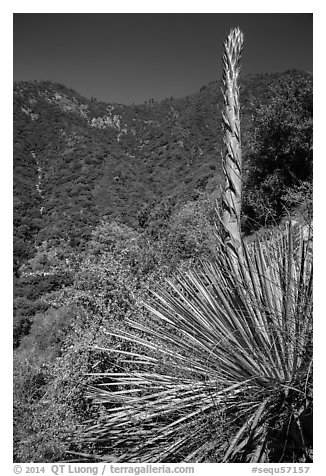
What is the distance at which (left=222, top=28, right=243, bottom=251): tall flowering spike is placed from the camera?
6.27 feet

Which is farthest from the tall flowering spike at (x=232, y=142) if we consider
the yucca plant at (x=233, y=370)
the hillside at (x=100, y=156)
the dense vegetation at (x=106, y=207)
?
the hillside at (x=100, y=156)

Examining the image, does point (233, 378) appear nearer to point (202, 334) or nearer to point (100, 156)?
point (202, 334)

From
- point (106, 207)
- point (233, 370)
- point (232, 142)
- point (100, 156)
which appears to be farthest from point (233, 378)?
point (100, 156)

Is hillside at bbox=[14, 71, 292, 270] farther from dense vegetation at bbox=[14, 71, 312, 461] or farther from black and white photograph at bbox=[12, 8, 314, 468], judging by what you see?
black and white photograph at bbox=[12, 8, 314, 468]

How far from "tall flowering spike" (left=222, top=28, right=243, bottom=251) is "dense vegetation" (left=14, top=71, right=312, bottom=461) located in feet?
0.46

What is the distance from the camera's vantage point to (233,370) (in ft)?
6.33

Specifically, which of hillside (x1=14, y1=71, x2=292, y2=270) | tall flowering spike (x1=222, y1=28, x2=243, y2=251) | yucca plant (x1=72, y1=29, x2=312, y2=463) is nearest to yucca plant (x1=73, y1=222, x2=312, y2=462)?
yucca plant (x1=72, y1=29, x2=312, y2=463)

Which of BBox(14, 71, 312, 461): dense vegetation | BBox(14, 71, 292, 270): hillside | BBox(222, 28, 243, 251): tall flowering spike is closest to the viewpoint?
BBox(222, 28, 243, 251): tall flowering spike

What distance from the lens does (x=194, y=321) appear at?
2.31m

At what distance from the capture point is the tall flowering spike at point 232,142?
1.91 metres

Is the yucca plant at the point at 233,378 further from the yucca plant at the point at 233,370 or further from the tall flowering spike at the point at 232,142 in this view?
the tall flowering spike at the point at 232,142

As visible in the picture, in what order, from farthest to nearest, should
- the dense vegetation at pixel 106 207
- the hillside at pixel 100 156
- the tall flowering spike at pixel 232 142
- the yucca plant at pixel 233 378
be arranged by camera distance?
the hillside at pixel 100 156
the dense vegetation at pixel 106 207
the tall flowering spike at pixel 232 142
the yucca plant at pixel 233 378

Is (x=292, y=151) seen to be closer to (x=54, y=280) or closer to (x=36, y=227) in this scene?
(x=54, y=280)
